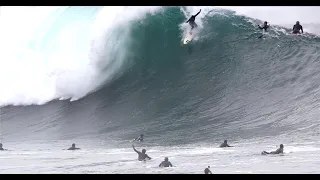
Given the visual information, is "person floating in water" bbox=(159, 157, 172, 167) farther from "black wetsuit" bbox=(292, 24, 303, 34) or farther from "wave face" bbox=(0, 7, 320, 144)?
"black wetsuit" bbox=(292, 24, 303, 34)

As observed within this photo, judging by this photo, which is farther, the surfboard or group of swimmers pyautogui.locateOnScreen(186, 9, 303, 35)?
the surfboard

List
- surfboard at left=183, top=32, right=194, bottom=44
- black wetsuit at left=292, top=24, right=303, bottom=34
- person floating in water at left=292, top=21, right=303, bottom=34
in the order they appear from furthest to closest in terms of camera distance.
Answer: surfboard at left=183, top=32, right=194, bottom=44 → black wetsuit at left=292, top=24, right=303, bottom=34 → person floating in water at left=292, top=21, right=303, bottom=34

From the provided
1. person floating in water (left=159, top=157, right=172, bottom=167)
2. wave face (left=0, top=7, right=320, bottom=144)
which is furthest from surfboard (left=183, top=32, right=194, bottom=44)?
person floating in water (left=159, top=157, right=172, bottom=167)

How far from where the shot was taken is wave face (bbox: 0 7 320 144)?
7914 millimetres

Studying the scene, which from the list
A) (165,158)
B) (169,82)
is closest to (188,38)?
(169,82)

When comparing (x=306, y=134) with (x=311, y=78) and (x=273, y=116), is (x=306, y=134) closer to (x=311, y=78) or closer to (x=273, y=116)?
(x=273, y=116)

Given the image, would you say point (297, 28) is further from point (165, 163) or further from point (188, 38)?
point (165, 163)

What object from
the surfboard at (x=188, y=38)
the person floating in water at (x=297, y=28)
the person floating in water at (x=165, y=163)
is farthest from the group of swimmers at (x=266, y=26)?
the person floating in water at (x=165, y=163)

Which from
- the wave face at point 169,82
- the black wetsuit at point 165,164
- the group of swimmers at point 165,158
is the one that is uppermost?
the wave face at point 169,82

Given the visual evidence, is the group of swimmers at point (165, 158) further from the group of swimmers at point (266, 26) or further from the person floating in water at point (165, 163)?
the group of swimmers at point (266, 26)

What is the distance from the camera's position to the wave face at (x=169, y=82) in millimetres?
7914

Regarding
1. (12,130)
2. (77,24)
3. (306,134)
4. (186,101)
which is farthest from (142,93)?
(306,134)

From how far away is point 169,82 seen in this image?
8.68 meters

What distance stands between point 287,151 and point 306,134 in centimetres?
65
